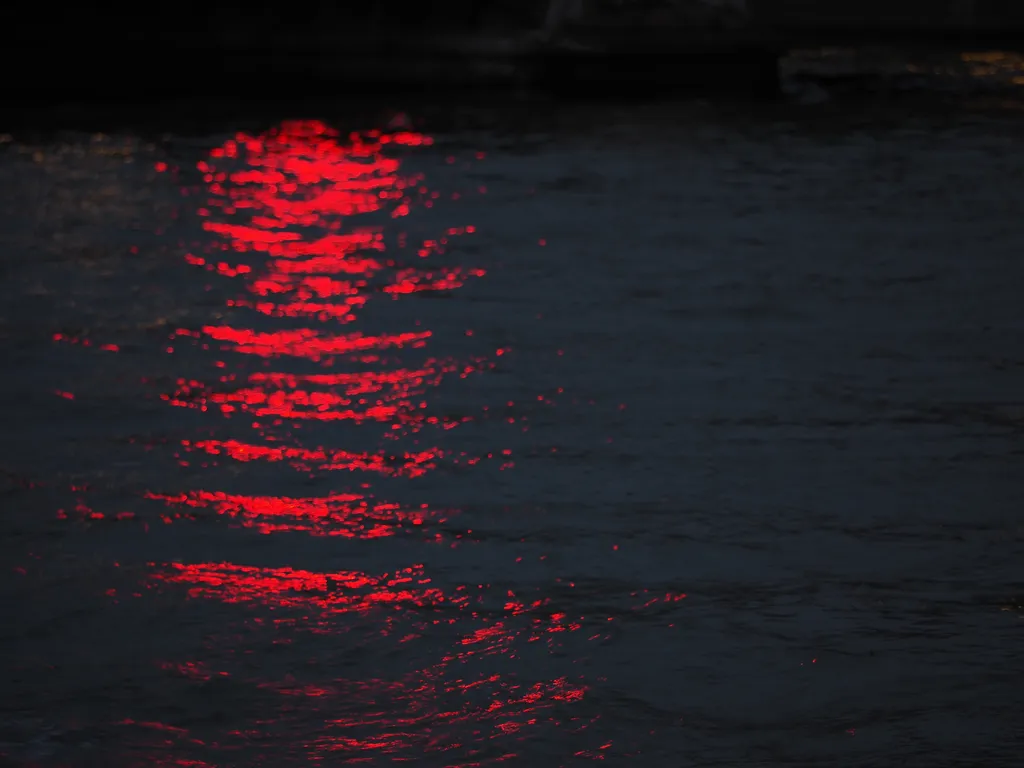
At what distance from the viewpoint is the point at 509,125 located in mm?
11727

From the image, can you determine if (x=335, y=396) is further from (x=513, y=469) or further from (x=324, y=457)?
(x=513, y=469)

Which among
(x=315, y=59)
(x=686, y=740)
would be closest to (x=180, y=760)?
(x=686, y=740)

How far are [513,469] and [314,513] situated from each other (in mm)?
704

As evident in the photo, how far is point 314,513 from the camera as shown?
4645 mm

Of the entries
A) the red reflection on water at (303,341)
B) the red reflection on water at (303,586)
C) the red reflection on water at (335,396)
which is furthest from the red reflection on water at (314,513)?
the red reflection on water at (303,341)

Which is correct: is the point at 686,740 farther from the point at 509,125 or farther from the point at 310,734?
the point at 509,125

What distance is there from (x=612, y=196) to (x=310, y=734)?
6232mm

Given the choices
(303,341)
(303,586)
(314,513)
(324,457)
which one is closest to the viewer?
(303,586)

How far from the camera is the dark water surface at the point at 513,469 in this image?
3430 millimetres

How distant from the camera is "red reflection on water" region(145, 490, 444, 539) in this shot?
4.52m

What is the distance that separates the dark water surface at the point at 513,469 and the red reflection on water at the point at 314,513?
17 millimetres

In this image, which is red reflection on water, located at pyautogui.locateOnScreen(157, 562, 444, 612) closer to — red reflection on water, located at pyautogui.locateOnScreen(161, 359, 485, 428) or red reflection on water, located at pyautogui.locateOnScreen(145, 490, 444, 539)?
red reflection on water, located at pyautogui.locateOnScreen(145, 490, 444, 539)

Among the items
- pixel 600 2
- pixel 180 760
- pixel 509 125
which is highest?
pixel 600 2

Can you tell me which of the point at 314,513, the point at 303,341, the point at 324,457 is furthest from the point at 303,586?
the point at 303,341
